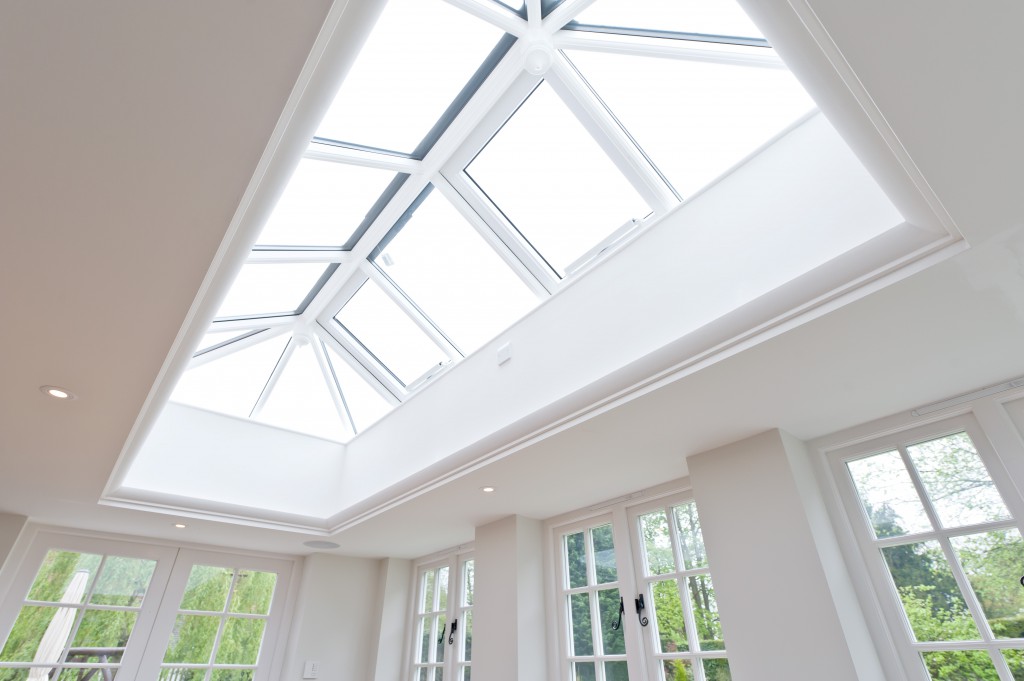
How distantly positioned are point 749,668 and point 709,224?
5.88ft

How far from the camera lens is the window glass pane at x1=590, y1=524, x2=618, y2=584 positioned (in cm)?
325

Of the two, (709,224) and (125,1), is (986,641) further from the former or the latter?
(125,1)

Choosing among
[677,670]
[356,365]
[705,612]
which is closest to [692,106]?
[705,612]

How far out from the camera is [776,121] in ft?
6.92

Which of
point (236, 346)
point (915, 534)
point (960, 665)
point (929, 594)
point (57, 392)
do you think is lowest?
point (960, 665)

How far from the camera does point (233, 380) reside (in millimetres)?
4031

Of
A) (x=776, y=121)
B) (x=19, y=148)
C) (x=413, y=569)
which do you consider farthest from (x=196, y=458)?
→ (x=776, y=121)

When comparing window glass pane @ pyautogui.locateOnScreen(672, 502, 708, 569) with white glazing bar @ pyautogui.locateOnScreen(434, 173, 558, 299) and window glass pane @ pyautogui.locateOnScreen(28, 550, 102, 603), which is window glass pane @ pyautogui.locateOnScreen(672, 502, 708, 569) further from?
window glass pane @ pyautogui.locateOnScreen(28, 550, 102, 603)

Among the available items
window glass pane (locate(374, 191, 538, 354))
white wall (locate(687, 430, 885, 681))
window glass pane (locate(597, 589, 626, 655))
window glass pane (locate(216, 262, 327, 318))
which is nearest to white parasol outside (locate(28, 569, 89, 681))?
window glass pane (locate(216, 262, 327, 318))

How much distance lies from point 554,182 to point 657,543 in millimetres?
2061

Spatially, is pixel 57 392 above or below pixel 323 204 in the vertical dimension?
below

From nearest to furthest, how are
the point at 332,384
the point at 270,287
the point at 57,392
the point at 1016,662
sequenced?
the point at 1016,662, the point at 57,392, the point at 270,287, the point at 332,384

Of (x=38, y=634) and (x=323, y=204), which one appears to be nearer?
(x=323, y=204)

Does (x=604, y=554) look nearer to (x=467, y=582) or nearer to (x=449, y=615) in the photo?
(x=467, y=582)
